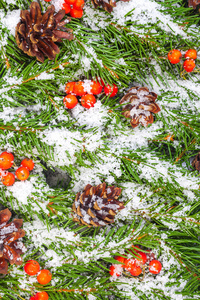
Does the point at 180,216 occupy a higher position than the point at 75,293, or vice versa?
the point at 180,216

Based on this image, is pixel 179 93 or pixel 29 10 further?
pixel 179 93

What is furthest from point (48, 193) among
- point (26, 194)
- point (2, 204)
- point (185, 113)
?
point (185, 113)

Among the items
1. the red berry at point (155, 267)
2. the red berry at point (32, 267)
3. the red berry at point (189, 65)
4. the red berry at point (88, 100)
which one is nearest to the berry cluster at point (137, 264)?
the red berry at point (155, 267)

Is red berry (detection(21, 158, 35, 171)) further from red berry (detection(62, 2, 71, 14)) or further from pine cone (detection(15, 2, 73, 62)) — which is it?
red berry (detection(62, 2, 71, 14))

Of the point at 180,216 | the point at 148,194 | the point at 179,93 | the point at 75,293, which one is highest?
the point at 179,93

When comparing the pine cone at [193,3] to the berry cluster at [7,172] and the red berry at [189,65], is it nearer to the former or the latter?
the red berry at [189,65]

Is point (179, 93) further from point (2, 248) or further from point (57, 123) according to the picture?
point (2, 248)
